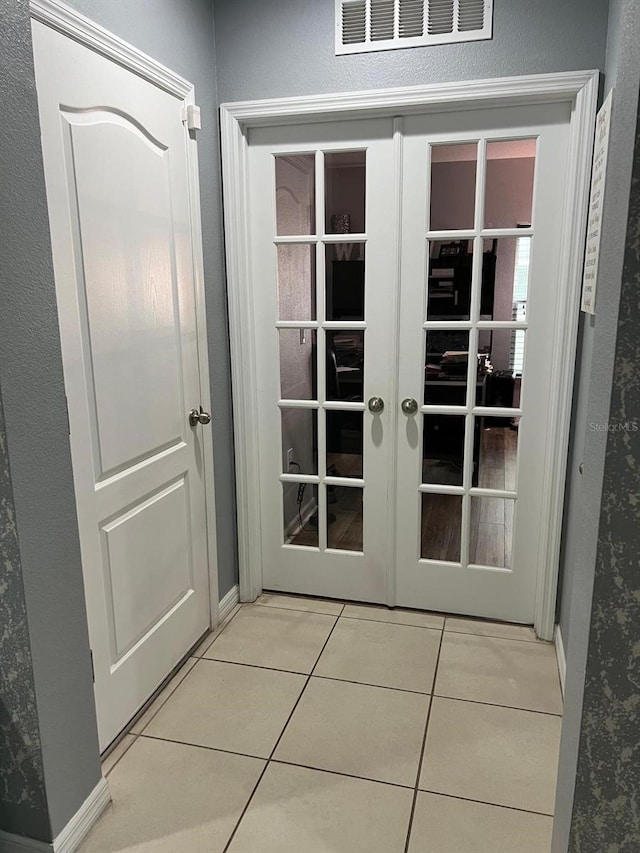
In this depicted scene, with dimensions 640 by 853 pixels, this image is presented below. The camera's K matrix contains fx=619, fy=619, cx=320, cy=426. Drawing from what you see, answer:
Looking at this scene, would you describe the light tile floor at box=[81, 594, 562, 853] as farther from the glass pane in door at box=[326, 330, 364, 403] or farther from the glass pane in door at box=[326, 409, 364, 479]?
the glass pane in door at box=[326, 330, 364, 403]

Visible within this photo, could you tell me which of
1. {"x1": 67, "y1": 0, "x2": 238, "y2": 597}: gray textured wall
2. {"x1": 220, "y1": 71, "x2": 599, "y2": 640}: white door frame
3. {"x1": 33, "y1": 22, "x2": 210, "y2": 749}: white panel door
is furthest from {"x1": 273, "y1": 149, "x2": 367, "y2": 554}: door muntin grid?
{"x1": 33, "y1": 22, "x2": 210, "y2": 749}: white panel door

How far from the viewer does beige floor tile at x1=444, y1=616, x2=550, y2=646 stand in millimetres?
2607

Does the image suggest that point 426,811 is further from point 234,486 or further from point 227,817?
point 234,486

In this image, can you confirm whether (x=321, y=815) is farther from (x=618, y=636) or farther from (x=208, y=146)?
(x=208, y=146)

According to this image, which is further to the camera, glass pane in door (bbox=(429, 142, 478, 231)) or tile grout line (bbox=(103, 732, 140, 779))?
glass pane in door (bbox=(429, 142, 478, 231))

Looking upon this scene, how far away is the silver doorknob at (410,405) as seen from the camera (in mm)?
2596

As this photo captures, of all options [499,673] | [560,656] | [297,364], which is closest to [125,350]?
[297,364]

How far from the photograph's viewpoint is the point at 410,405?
2.60 meters

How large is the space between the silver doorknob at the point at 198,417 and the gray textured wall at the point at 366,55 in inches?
49.5

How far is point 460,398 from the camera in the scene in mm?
2576

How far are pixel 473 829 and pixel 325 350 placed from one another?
1.76 metres

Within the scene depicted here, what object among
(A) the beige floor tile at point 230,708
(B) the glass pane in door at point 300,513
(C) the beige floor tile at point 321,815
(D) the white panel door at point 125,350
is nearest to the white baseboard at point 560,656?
(C) the beige floor tile at point 321,815

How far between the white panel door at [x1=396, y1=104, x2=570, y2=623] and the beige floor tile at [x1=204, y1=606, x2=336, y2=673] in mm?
452

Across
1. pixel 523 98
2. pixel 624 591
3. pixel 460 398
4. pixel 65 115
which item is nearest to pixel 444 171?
pixel 523 98
